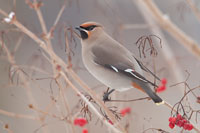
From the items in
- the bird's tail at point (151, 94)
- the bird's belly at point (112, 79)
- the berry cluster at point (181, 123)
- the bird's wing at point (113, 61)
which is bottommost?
the berry cluster at point (181, 123)

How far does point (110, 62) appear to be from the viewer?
264 centimetres

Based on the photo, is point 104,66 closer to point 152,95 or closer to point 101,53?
point 101,53

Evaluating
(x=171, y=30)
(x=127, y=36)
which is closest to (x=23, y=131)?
(x=127, y=36)

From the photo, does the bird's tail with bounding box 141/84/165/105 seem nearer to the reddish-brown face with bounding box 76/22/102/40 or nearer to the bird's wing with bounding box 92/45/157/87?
the bird's wing with bounding box 92/45/157/87

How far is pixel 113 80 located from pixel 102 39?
40 cm

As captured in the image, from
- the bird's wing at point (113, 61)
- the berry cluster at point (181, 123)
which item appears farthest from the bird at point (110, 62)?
the berry cluster at point (181, 123)

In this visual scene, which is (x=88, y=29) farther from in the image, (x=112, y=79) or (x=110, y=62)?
(x=112, y=79)

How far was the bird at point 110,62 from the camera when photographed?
252 cm

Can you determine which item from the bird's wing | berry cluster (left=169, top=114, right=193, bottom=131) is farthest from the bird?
berry cluster (left=169, top=114, right=193, bottom=131)

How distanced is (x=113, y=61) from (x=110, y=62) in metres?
0.03

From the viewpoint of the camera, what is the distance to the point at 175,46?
803 centimetres

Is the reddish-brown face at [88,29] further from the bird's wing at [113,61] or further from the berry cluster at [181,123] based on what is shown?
the berry cluster at [181,123]

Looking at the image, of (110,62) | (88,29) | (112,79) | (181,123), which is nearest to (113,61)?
(110,62)

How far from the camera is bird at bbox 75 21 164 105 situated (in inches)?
99.2
